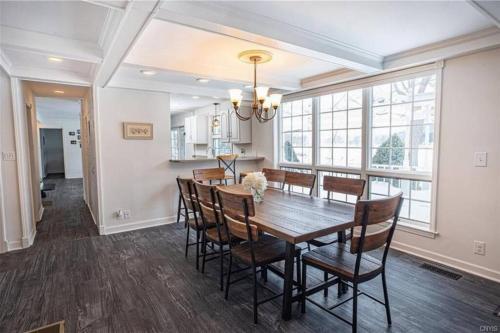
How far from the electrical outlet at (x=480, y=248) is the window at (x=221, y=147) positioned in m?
4.54

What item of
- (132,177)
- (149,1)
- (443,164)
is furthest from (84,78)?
(443,164)

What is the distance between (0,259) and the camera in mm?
3236

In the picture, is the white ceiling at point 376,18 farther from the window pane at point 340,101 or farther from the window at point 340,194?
the window at point 340,194

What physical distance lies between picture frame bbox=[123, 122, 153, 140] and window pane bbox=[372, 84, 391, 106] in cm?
332

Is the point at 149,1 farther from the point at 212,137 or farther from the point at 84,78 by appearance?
the point at 212,137

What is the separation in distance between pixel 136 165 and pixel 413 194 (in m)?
3.90

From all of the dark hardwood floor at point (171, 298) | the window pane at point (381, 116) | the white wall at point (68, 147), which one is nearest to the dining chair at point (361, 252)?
the dark hardwood floor at point (171, 298)

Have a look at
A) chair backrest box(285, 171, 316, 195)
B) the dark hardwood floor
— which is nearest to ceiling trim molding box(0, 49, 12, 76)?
the dark hardwood floor

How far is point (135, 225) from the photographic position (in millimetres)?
4352

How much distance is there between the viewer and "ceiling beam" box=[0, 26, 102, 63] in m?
2.40

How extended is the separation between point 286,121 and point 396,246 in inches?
106

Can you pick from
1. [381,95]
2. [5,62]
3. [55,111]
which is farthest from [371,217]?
[55,111]

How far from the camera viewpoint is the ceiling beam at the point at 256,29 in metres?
1.89

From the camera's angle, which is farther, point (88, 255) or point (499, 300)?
point (88, 255)
